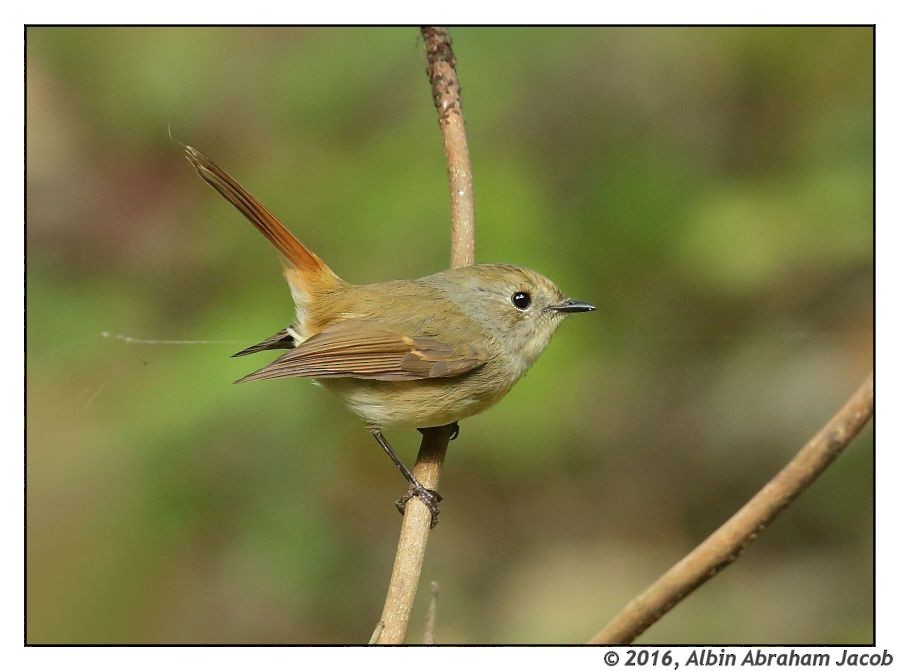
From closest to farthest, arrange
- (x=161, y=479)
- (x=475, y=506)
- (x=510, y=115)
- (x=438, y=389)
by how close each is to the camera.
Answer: (x=438, y=389) < (x=161, y=479) < (x=510, y=115) < (x=475, y=506)

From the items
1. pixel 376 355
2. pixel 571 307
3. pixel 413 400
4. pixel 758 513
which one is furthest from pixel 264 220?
pixel 758 513

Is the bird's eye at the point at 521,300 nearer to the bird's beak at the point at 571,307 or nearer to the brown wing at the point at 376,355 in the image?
the bird's beak at the point at 571,307

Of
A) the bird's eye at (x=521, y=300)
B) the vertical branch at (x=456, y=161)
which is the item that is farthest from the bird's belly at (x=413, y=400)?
the vertical branch at (x=456, y=161)

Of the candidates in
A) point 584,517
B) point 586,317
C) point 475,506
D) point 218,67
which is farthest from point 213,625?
point 218,67

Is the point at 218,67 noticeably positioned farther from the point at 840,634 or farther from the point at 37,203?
the point at 840,634

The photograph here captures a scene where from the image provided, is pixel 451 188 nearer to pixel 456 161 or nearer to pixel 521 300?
pixel 456 161

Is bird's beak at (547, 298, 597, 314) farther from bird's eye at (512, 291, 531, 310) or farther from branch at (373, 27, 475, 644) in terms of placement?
branch at (373, 27, 475, 644)

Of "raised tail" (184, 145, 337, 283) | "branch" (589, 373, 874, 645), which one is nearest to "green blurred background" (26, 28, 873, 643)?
"raised tail" (184, 145, 337, 283)
